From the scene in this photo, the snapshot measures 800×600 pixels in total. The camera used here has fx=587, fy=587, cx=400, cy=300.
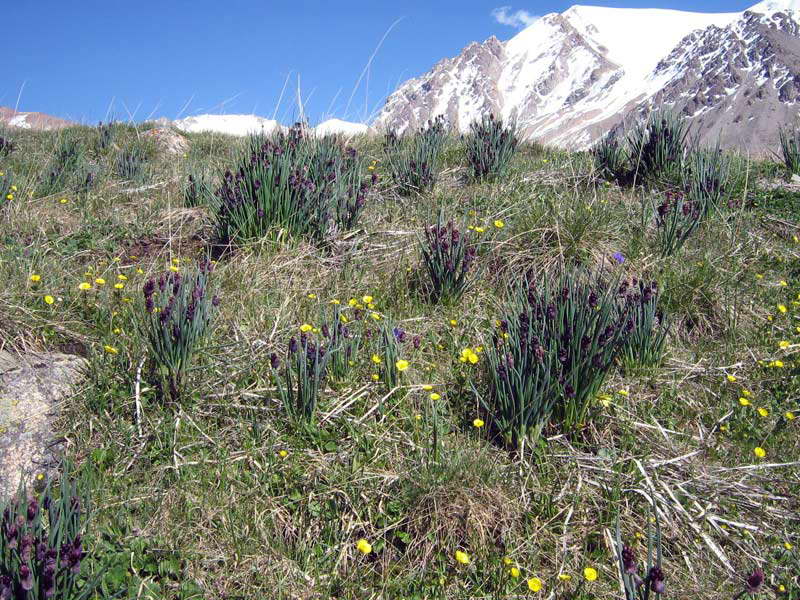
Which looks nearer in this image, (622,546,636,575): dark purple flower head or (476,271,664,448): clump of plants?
(622,546,636,575): dark purple flower head

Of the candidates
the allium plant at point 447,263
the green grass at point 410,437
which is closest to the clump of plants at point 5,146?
the green grass at point 410,437

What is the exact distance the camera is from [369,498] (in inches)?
85.9

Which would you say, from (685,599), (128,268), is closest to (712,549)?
(685,599)

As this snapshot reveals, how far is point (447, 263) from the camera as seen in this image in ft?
10.9

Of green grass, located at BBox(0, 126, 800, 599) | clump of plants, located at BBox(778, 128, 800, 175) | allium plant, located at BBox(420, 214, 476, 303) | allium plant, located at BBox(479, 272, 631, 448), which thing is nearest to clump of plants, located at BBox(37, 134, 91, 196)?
green grass, located at BBox(0, 126, 800, 599)

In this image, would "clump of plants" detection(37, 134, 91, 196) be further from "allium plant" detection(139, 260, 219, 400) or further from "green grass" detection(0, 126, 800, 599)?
"allium plant" detection(139, 260, 219, 400)

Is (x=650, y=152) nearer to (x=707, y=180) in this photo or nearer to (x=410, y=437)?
(x=707, y=180)

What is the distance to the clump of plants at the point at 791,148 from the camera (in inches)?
223

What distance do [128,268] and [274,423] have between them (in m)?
1.76

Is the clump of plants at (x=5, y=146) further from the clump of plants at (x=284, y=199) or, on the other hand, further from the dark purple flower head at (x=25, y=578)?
the dark purple flower head at (x=25, y=578)

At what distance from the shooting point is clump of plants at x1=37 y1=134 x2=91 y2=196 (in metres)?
4.96

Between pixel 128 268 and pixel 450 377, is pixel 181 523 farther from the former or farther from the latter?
pixel 128 268

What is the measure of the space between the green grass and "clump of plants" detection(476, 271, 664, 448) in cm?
11

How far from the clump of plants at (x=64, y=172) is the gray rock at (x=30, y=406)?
276 centimetres
